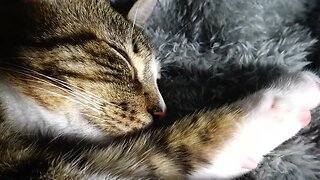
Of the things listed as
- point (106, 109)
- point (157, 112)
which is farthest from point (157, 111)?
point (106, 109)

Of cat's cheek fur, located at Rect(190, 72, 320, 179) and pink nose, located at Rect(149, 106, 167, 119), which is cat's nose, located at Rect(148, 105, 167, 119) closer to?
pink nose, located at Rect(149, 106, 167, 119)

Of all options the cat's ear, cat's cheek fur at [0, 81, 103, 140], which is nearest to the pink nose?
cat's cheek fur at [0, 81, 103, 140]

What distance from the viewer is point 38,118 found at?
111 cm

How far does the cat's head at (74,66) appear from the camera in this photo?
3.50 ft

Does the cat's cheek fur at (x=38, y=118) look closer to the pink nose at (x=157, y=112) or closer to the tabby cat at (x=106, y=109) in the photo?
the tabby cat at (x=106, y=109)

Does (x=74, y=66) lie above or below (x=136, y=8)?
below

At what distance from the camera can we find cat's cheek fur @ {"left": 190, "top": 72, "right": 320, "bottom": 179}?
1.11 metres

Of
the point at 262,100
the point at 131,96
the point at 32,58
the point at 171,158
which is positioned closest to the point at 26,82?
the point at 32,58

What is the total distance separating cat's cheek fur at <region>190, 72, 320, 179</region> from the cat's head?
15 cm

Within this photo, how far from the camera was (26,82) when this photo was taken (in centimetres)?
107

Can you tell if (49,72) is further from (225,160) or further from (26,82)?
(225,160)

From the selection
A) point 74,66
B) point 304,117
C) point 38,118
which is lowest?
point 38,118

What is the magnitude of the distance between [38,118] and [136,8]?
33 cm

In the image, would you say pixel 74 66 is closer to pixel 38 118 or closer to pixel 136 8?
pixel 38 118
